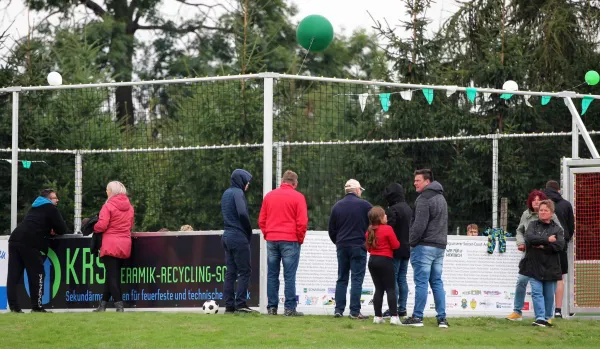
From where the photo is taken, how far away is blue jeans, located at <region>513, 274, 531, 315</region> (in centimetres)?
1368

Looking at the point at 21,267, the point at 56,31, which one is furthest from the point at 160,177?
the point at 56,31

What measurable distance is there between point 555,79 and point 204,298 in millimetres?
11681

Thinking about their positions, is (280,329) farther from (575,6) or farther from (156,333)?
(575,6)

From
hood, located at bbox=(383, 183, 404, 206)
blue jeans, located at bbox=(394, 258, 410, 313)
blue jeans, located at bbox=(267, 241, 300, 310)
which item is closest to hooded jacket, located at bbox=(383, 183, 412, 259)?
hood, located at bbox=(383, 183, 404, 206)

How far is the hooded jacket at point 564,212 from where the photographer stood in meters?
14.2

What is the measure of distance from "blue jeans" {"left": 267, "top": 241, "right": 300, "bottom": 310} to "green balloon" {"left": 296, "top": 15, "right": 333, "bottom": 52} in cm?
329

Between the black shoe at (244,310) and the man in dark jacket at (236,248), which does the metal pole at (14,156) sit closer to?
the man in dark jacket at (236,248)

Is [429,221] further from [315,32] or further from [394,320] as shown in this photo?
[315,32]

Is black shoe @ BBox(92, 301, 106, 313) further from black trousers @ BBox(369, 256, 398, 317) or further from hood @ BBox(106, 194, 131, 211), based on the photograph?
black trousers @ BBox(369, 256, 398, 317)

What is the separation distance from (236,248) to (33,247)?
9.77 feet

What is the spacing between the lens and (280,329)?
11.9 metres

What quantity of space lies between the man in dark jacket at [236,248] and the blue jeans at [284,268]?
0.28 m

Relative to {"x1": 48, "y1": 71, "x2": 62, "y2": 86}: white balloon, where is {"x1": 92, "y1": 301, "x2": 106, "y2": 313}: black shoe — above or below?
below

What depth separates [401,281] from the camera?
1312cm
